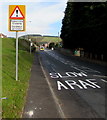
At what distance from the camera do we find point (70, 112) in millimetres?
5766

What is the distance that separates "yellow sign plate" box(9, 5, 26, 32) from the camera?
354 inches

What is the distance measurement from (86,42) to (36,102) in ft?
92.1

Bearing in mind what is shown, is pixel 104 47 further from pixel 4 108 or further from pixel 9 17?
pixel 4 108

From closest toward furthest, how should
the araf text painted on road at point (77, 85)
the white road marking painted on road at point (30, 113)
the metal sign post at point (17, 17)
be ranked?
1. the white road marking painted on road at point (30, 113)
2. the metal sign post at point (17, 17)
3. the araf text painted on road at point (77, 85)

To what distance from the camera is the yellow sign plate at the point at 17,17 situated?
8.99 m

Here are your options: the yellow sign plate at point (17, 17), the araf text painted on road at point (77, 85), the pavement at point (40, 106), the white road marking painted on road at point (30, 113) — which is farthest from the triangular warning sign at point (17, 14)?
the white road marking painted on road at point (30, 113)

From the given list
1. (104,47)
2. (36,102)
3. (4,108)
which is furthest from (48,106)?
(104,47)

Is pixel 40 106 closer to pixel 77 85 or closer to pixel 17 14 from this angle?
pixel 77 85

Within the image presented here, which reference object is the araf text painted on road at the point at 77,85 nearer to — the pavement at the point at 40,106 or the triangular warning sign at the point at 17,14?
the pavement at the point at 40,106

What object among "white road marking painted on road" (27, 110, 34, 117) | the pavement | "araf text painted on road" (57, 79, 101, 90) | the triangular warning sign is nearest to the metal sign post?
the triangular warning sign

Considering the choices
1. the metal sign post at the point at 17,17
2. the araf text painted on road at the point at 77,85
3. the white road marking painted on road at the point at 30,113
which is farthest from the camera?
the araf text painted on road at the point at 77,85

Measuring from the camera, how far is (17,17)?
912 cm

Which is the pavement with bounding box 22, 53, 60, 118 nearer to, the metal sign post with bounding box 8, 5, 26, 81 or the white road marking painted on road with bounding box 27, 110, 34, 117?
the white road marking painted on road with bounding box 27, 110, 34, 117

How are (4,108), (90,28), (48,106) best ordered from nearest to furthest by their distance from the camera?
(4,108), (48,106), (90,28)
